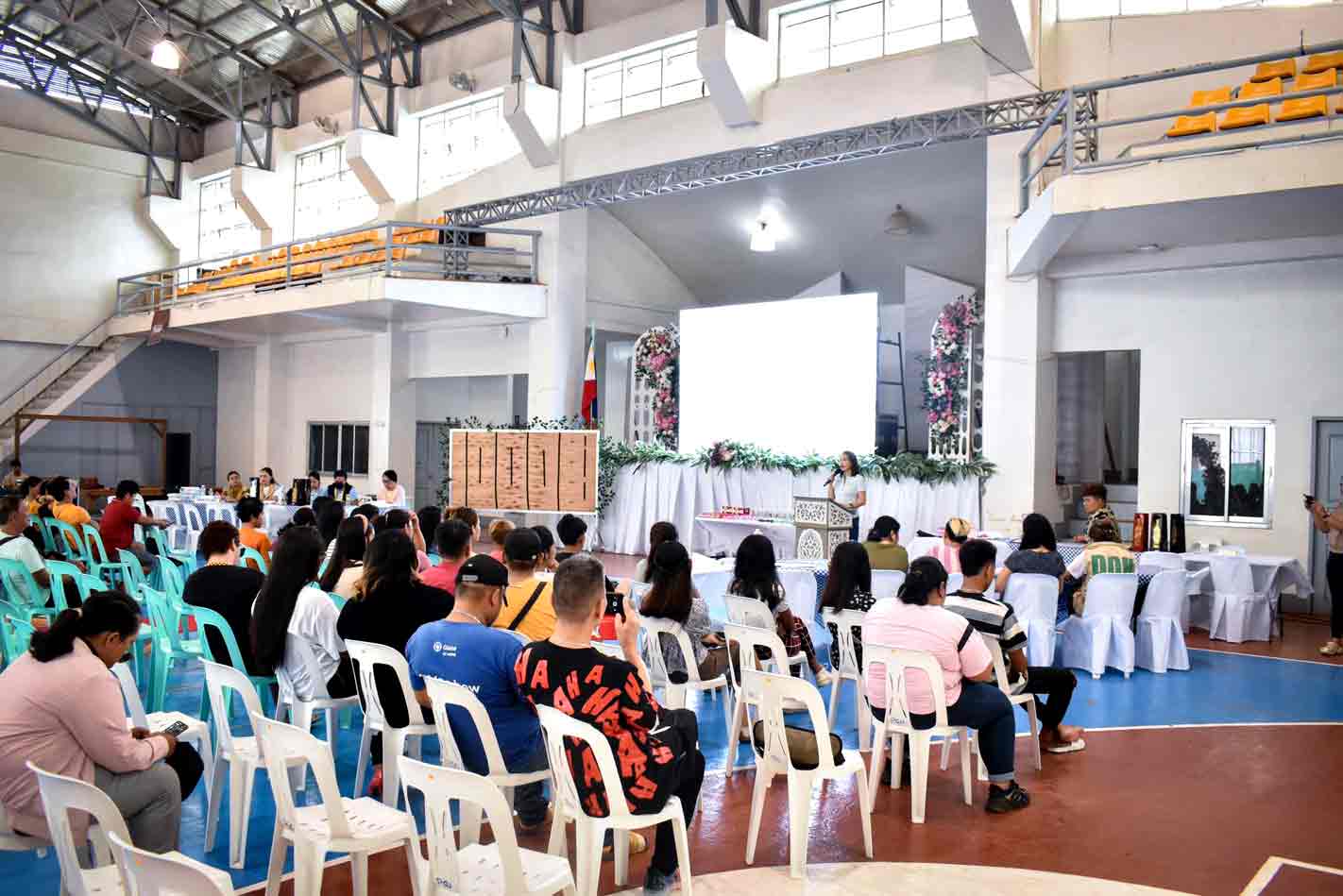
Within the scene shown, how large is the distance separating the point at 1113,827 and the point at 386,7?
16.1 metres

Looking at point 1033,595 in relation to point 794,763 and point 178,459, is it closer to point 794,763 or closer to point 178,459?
point 794,763

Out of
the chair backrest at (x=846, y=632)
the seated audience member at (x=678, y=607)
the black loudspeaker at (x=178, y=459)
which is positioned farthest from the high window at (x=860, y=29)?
the black loudspeaker at (x=178, y=459)

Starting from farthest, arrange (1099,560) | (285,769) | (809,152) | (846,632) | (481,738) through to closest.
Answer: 1. (809,152)
2. (1099,560)
3. (846,632)
4. (481,738)
5. (285,769)

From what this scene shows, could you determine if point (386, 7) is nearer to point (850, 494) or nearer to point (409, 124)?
point (409, 124)

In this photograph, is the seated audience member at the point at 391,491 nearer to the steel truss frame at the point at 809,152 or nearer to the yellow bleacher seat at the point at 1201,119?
the steel truss frame at the point at 809,152

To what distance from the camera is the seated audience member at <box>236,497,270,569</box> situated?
7.48 metres

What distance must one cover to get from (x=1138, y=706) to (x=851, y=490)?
4.83 metres

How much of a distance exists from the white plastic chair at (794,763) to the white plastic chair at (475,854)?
3.51 ft

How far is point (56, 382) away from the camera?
19.3 meters

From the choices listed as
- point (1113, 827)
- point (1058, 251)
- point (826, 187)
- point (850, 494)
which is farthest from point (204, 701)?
point (826, 187)

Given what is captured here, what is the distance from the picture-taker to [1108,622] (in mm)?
7414

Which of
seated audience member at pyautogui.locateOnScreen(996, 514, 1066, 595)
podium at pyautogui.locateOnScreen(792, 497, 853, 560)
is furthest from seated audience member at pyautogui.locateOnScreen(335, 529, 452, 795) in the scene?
podium at pyautogui.locateOnScreen(792, 497, 853, 560)

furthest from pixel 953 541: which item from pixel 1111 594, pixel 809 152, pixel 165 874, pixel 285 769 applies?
→ pixel 165 874

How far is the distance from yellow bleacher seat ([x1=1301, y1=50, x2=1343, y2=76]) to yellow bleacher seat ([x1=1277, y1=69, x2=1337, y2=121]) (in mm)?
45
